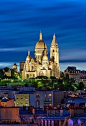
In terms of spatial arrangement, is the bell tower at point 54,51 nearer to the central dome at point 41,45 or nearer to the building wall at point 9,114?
the central dome at point 41,45

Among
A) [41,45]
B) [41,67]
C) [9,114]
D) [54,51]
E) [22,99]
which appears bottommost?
[9,114]

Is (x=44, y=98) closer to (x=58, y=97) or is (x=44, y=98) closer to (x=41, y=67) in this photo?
(x=58, y=97)

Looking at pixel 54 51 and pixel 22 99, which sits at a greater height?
pixel 54 51

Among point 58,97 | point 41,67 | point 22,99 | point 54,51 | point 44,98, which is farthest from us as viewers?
point 54,51

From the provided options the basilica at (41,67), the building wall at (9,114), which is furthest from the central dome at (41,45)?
the building wall at (9,114)

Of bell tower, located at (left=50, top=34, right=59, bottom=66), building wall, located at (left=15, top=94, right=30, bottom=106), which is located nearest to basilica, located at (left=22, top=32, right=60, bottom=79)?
bell tower, located at (left=50, top=34, right=59, bottom=66)

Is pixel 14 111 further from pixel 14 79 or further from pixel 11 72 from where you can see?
pixel 11 72

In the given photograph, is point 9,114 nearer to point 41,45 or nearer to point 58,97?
point 58,97

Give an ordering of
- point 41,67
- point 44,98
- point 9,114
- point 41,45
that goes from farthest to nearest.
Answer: point 41,45 < point 41,67 < point 44,98 < point 9,114

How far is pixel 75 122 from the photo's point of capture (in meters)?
29.8

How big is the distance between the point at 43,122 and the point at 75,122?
8.04 feet

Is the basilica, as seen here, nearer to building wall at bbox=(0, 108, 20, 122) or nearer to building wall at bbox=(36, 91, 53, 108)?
building wall at bbox=(36, 91, 53, 108)

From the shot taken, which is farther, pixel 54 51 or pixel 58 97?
pixel 54 51

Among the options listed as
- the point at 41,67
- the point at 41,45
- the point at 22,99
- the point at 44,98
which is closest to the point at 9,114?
the point at 22,99
